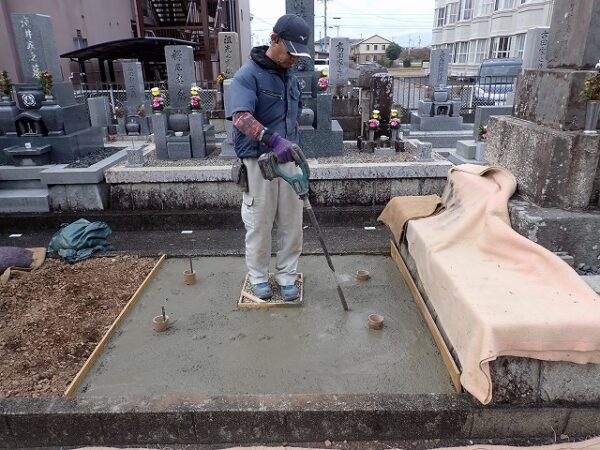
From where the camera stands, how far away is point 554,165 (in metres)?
3.07

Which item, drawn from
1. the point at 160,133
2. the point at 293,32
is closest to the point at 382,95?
the point at 160,133

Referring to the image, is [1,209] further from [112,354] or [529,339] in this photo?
[529,339]

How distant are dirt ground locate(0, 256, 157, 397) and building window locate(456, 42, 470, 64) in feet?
111

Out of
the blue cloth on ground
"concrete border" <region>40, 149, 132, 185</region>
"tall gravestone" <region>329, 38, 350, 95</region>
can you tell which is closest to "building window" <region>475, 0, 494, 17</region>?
"tall gravestone" <region>329, 38, 350, 95</region>

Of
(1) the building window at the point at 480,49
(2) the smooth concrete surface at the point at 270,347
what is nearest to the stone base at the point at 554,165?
(2) the smooth concrete surface at the point at 270,347

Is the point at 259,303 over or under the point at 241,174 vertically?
under

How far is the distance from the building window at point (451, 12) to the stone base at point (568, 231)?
35.7 metres

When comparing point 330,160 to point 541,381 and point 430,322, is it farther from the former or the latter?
point 541,381

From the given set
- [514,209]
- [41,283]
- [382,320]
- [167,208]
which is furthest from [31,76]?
[514,209]

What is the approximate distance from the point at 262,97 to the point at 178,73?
232 inches

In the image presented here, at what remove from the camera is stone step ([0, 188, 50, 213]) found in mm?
5664

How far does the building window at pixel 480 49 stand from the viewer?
95.3 feet

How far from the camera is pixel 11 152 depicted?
5965 millimetres

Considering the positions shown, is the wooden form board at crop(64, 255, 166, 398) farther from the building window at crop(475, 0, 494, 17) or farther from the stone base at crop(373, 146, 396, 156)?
the building window at crop(475, 0, 494, 17)
